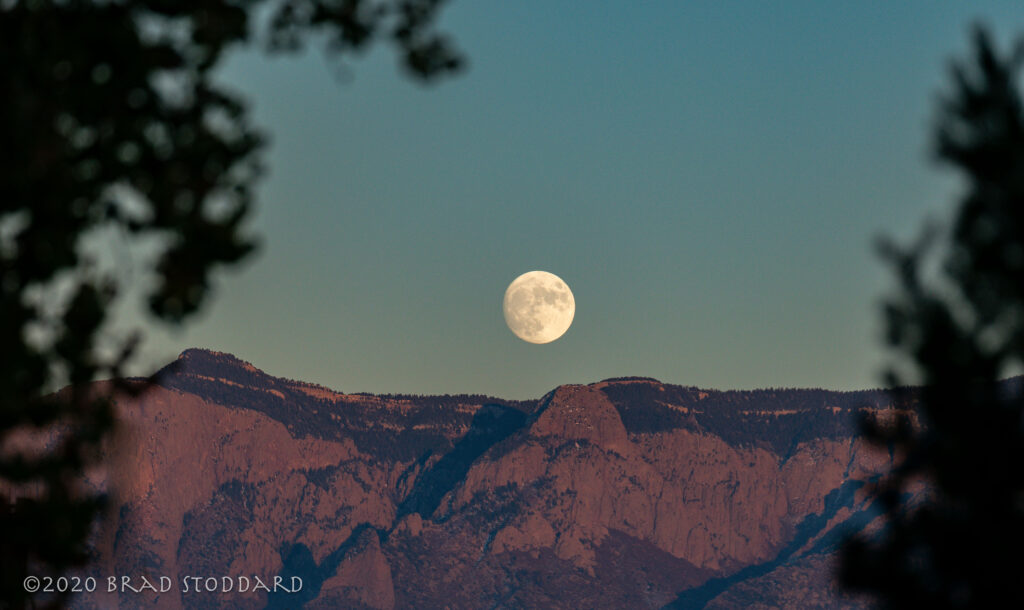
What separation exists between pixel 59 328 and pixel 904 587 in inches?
480

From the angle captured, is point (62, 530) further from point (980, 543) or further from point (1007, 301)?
point (1007, 301)

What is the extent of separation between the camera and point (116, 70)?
15344 mm

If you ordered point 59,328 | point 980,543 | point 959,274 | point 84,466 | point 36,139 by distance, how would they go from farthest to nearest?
point 959,274 → point 980,543 → point 84,466 → point 59,328 → point 36,139

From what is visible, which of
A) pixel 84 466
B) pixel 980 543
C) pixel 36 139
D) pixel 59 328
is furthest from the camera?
pixel 980 543

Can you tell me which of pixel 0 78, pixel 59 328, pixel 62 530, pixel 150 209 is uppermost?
pixel 0 78

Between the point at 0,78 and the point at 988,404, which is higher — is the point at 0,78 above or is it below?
above

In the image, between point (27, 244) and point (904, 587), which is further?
point (904, 587)

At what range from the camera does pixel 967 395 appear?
2059cm

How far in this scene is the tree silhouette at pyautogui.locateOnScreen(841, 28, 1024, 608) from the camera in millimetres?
19734

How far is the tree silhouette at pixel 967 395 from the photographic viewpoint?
1973 cm

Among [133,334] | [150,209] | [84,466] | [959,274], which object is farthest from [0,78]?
[959,274]

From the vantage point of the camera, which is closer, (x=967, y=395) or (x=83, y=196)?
(x=83, y=196)

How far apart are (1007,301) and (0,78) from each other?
14148mm

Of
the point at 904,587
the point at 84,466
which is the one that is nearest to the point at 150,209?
the point at 84,466
